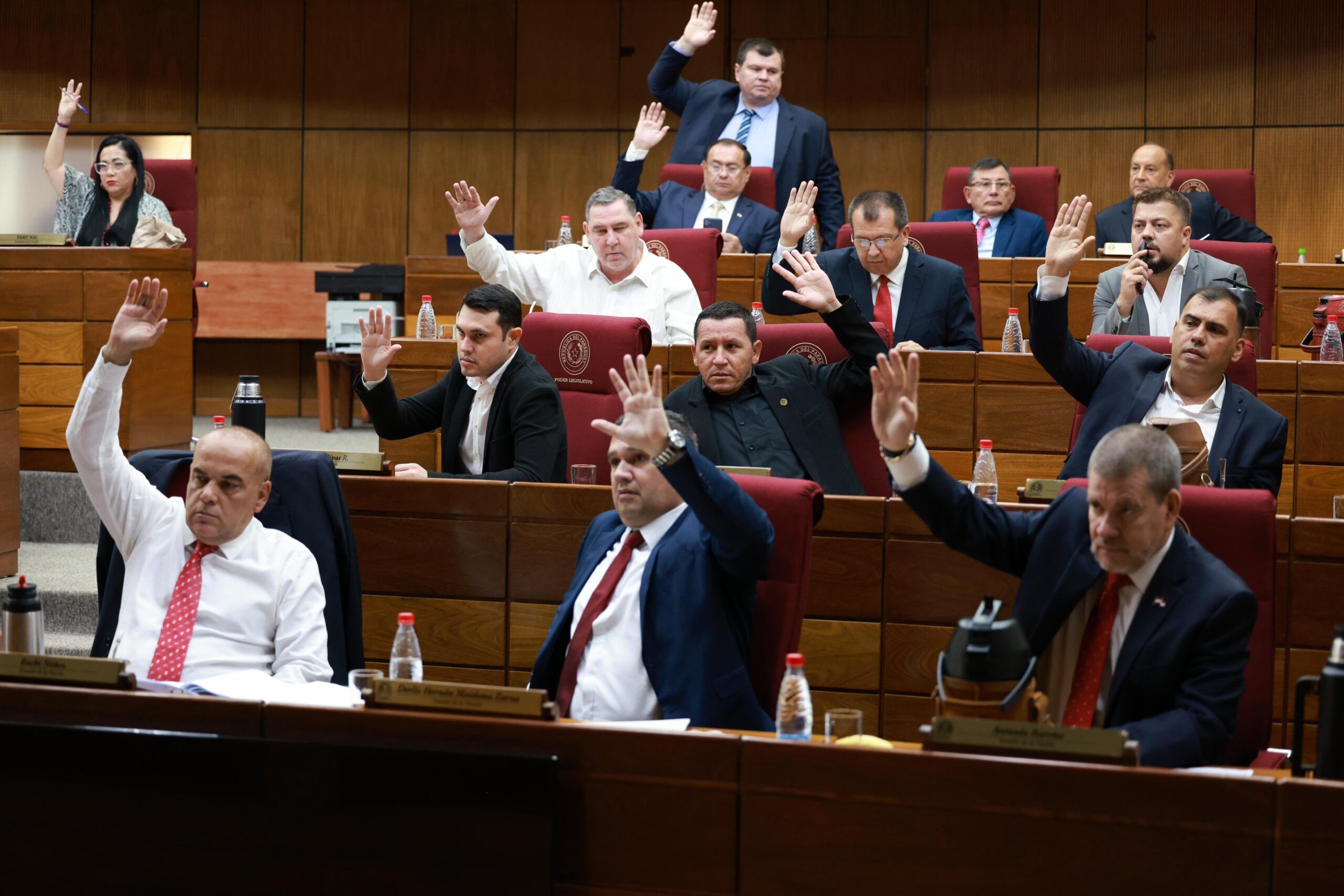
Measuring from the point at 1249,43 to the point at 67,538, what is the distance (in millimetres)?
6897

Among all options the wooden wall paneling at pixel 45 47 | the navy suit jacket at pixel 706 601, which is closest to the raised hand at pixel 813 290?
the navy suit jacket at pixel 706 601

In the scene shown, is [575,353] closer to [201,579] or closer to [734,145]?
[201,579]

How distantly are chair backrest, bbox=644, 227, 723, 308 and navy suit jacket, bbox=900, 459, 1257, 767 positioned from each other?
10.3 ft

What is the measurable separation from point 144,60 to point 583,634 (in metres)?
7.47

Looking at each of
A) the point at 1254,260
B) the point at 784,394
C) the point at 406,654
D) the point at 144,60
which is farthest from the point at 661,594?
the point at 144,60

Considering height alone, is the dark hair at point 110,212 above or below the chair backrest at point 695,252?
above

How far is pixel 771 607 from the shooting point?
8.24ft

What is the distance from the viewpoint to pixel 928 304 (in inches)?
190

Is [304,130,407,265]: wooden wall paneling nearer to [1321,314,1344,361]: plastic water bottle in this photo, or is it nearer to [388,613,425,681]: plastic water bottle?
[1321,314,1344,361]: plastic water bottle

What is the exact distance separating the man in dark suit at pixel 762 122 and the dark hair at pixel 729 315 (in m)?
2.67

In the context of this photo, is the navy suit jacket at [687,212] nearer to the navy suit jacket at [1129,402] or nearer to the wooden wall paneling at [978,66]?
the navy suit jacket at [1129,402]

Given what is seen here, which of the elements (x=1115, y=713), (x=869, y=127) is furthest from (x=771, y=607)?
(x=869, y=127)

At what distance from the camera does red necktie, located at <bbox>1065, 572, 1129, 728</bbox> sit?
2238 millimetres

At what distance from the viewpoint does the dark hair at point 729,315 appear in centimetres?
376
